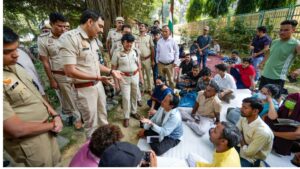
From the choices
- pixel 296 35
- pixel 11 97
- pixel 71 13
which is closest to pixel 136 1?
pixel 71 13

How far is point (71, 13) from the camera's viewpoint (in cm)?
707

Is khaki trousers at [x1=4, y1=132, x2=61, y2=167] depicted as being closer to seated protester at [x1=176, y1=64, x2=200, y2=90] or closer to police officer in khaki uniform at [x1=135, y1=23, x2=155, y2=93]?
police officer in khaki uniform at [x1=135, y1=23, x2=155, y2=93]

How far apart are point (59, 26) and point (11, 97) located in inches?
68.3

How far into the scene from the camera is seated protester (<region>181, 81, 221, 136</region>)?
10.3ft

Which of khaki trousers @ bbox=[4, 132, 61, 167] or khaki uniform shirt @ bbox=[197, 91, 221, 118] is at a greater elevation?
khaki trousers @ bbox=[4, 132, 61, 167]

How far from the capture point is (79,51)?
207 cm

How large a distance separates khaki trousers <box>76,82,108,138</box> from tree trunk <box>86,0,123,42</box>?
13.7ft

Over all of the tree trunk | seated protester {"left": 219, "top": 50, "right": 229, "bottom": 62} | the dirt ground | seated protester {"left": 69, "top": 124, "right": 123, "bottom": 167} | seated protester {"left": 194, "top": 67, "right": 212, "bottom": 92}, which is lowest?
the dirt ground

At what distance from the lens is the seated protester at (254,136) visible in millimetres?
2107

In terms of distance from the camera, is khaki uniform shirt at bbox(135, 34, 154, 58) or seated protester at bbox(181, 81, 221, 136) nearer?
seated protester at bbox(181, 81, 221, 136)

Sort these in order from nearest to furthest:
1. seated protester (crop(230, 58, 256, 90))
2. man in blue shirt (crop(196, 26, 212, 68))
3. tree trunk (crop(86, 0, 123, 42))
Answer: seated protester (crop(230, 58, 256, 90)), tree trunk (crop(86, 0, 123, 42)), man in blue shirt (crop(196, 26, 212, 68))

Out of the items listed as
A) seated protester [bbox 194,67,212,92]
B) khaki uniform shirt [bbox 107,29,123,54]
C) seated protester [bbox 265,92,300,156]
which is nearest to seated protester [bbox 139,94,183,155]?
seated protester [bbox 265,92,300,156]

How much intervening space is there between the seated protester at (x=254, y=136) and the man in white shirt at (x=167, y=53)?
2.38 metres

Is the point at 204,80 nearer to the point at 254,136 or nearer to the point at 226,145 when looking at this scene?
the point at 254,136
